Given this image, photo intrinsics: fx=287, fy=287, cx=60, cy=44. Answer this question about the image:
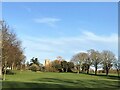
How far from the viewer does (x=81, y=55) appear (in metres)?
97.1

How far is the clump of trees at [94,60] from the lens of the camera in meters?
87.7

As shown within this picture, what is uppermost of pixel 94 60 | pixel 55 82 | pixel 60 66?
pixel 94 60

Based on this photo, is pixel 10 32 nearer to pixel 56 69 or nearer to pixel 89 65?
pixel 89 65

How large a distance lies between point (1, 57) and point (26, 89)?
16341 mm

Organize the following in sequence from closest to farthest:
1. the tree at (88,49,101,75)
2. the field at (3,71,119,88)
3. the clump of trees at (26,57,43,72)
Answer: the field at (3,71,119,88) < the tree at (88,49,101,75) < the clump of trees at (26,57,43,72)

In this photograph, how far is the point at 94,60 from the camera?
93.2m

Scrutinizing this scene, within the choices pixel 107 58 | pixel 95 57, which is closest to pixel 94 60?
pixel 95 57

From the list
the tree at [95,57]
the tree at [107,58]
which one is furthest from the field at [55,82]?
the tree at [95,57]

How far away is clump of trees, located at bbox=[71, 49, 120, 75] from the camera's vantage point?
87.7 meters

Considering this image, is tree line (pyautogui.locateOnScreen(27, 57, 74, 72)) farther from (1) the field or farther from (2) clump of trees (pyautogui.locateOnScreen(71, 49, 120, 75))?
(1) the field

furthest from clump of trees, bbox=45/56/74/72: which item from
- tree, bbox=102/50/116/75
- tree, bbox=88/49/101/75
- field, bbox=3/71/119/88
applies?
field, bbox=3/71/119/88

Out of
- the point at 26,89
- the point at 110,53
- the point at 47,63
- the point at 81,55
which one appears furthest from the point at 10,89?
the point at 47,63

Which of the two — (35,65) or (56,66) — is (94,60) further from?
(35,65)

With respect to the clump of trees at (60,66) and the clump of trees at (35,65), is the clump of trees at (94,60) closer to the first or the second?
the clump of trees at (60,66)
